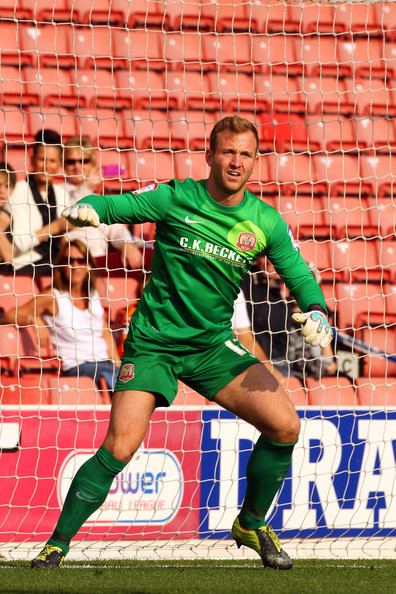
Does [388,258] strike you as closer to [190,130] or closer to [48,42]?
[190,130]

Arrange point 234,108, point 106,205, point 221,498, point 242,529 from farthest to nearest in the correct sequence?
point 234,108 → point 221,498 → point 242,529 → point 106,205

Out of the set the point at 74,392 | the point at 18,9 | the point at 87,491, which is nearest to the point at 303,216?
the point at 74,392

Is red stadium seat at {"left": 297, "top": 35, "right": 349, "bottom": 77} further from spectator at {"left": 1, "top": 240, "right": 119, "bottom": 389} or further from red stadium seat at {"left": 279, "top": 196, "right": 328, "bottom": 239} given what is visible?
spectator at {"left": 1, "top": 240, "right": 119, "bottom": 389}

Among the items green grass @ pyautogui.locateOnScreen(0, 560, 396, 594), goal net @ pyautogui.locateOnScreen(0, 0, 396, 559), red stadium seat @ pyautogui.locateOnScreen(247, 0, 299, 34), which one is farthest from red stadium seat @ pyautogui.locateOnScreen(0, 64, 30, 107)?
green grass @ pyautogui.locateOnScreen(0, 560, 396, 594)

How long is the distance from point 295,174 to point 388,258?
0.99 meters

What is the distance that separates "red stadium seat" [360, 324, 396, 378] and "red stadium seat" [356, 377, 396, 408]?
3.2 inches

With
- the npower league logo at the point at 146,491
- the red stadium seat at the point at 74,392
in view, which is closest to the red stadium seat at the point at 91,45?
the red stadium seat at the point at 74,392

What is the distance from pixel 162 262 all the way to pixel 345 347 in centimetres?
340

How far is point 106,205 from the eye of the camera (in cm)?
448

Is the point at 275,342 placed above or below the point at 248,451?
above

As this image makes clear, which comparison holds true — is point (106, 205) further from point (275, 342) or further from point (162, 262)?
point (275, 342)

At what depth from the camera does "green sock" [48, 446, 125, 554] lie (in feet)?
15.0

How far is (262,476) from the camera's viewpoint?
4.79 meters

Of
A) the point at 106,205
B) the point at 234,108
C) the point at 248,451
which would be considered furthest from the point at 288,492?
the point at 234,108
